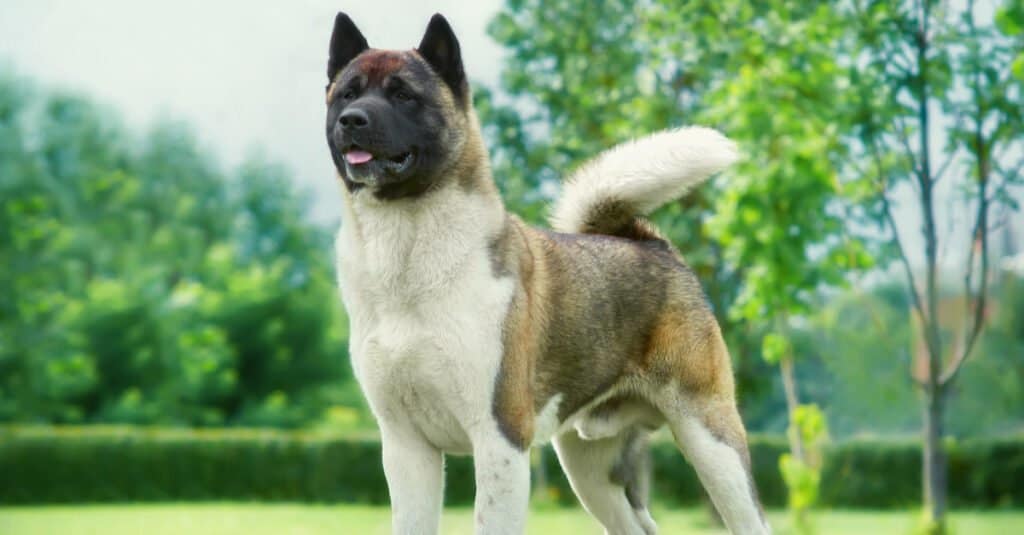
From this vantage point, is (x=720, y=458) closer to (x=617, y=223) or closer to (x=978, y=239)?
(x=617, y=223)

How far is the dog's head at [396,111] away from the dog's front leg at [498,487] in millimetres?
1016

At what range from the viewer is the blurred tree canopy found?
100ft

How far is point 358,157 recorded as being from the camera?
14.2 ft

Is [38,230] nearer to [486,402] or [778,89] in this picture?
[778,89]

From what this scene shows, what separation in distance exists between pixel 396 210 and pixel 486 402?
2.66 ft

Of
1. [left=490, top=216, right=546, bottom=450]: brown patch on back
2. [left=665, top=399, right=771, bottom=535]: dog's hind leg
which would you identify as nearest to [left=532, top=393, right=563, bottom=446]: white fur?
[left=490, top=216, right=546, bottom=450]: brown patch on back

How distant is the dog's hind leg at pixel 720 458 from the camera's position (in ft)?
17.3

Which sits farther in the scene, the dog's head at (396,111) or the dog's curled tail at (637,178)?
the dog's curled tail at (637,178)

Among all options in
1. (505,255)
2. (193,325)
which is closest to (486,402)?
(505,255)

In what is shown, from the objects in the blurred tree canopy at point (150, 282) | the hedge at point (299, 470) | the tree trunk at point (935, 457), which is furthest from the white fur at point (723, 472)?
the blurred tree canopy at point (150, 282)

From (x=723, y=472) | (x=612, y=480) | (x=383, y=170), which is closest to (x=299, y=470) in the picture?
(x=612, y=480)

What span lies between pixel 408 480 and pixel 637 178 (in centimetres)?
191

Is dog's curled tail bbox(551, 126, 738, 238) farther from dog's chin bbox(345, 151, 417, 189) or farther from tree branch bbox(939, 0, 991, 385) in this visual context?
tree branch bbox(939, 0, 991, 385)

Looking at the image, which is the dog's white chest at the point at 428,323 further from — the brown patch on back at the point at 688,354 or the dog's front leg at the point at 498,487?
the brown patch on back at the point at 688,354
